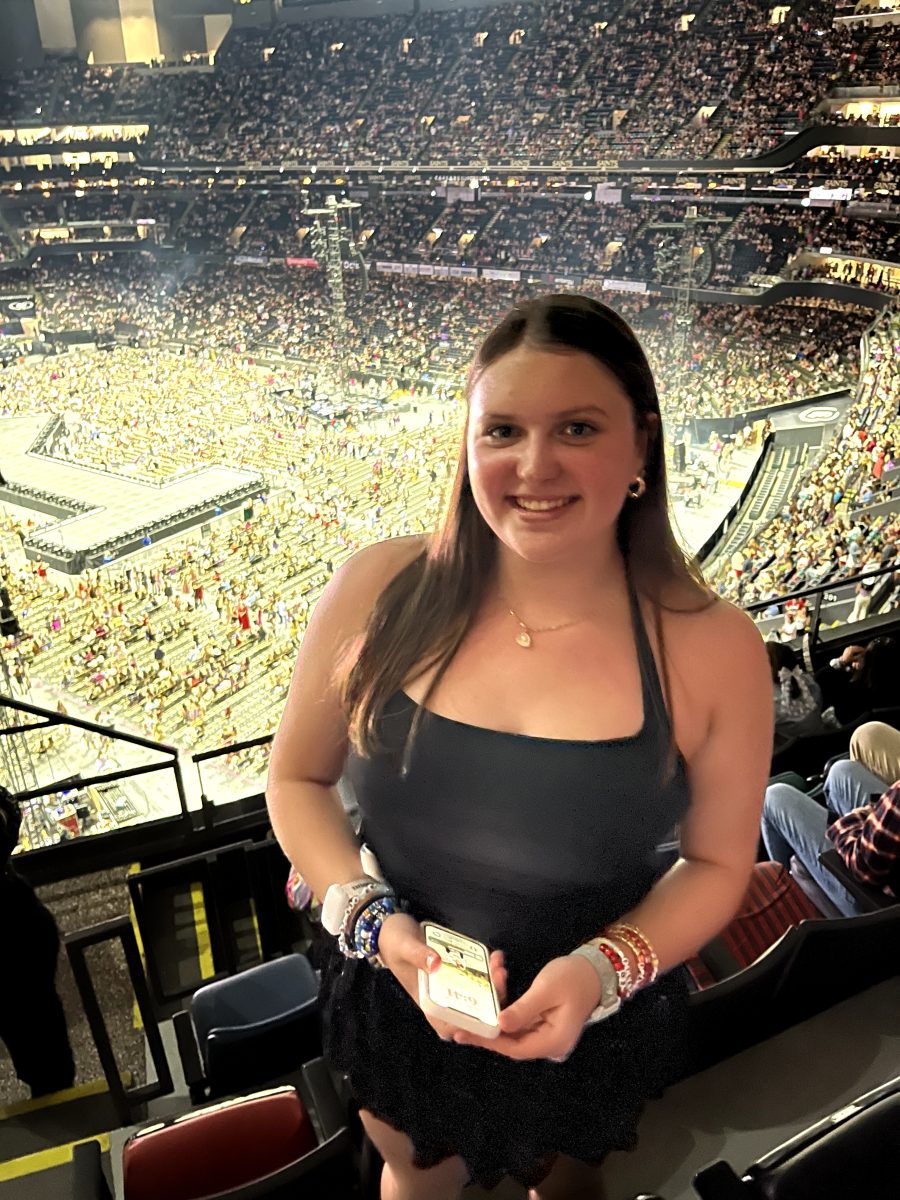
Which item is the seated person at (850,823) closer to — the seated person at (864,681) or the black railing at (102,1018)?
the seated person at (864,681)

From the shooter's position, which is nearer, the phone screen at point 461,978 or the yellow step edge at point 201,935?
the phone screen at point 461,978

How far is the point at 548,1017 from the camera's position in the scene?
2.10ft

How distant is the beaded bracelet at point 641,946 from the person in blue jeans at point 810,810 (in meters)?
0.88

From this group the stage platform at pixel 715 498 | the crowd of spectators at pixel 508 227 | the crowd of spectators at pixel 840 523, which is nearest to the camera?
the crowd of spectators at pixel 840 523

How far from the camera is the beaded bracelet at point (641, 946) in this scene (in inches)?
27.0

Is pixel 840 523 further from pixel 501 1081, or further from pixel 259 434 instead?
pixel 259 434

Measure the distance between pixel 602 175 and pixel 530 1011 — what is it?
18489mm

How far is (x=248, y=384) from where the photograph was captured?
53.1 ft

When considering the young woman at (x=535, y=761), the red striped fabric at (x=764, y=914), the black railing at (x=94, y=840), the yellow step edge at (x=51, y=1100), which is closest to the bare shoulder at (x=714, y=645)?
the young woman at (x=535, y=761)

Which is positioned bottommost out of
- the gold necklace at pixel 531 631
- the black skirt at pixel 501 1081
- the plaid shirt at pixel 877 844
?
the plaid shirt at pixel 877 844

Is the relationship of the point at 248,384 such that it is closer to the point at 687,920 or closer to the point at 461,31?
the point at 461,31

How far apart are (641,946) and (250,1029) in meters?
0.77

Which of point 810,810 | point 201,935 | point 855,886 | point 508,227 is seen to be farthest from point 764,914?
point 508,227

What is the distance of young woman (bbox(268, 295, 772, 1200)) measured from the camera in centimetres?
66
